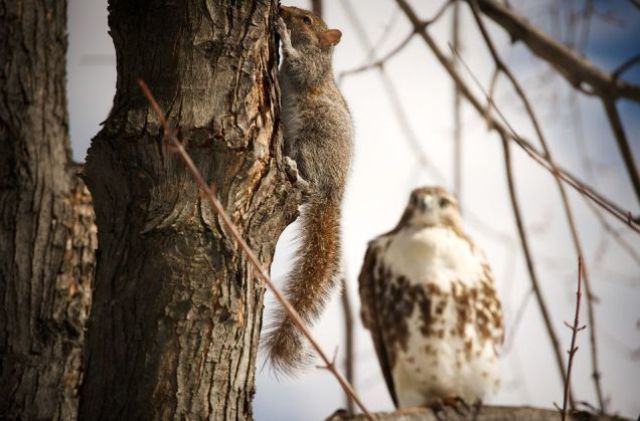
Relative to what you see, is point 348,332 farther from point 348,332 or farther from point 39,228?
point 39,228

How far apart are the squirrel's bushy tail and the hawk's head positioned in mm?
681

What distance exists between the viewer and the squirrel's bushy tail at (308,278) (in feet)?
7.55

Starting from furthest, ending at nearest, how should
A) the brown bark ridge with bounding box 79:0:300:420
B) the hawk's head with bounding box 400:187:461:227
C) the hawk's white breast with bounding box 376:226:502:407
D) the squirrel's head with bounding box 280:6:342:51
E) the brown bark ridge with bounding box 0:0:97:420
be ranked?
the squirrel's head with bounding box 280:6:342:51 < the hawk's head with bounding box 400:187:461:227 < the hawk's white breast with bounding box 376:226:502:407 < the brown bark ridge with bounding box 0:0:97:420 < the brown bark ridge with bounding box 79:0:300:420

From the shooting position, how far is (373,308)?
3.21 m

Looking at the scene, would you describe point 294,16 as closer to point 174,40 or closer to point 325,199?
point 325,199

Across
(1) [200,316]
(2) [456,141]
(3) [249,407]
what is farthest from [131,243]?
(2) [456,141]

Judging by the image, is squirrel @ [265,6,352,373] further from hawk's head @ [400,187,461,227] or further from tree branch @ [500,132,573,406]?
tree branch @ [500,132,573,406]

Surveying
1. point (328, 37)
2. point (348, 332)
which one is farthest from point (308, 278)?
point (328, 37)

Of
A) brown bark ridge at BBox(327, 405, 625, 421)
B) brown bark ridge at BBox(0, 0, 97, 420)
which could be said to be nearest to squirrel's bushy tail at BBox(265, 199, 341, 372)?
brown bark ridge at BBox(327, 405, 625, 421)

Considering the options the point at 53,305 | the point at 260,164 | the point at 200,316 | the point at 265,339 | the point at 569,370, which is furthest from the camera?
the point at 53,305

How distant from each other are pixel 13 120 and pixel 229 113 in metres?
1.21

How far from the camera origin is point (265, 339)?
7.58 ft

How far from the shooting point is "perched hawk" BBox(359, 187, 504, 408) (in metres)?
2.94

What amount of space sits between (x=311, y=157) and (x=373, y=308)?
815mm
